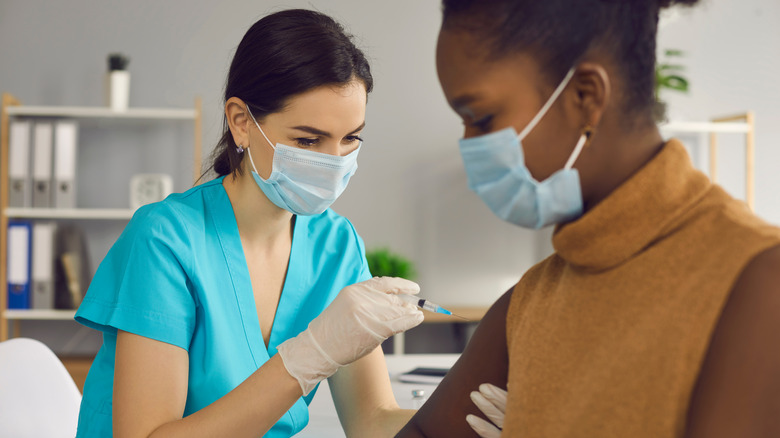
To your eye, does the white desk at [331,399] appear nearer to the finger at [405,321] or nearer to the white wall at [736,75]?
the finger at [405,321]

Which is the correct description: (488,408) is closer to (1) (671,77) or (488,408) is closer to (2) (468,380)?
(2) (468,380)

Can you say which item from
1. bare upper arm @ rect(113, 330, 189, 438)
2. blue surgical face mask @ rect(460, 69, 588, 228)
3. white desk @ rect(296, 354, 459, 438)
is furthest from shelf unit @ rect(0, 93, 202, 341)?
blue surgical face mask @ rect(460, 69, 588, 228)

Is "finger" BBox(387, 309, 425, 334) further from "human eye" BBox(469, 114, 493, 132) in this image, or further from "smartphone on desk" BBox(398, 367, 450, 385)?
"smartphone on desk" BBox(398, 367, 450, 385)

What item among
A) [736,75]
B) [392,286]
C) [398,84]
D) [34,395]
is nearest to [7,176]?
[398,84]

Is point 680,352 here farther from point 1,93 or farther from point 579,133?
point 1,93

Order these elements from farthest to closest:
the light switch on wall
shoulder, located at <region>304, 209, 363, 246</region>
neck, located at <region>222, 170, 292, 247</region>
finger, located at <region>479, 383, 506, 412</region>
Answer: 1. the light switch on wall
2. shoulder, located at <region>304, 209, 363, 246</region>
3. neck, located at <region>222, 170, 292, 247</region>
4. finger, located at <region>479, 383, 506, 412</region>

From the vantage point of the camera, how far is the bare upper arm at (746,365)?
1.57 ft

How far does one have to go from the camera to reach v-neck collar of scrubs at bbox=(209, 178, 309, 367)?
49.0 inches

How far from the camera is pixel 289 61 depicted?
1.15 metres

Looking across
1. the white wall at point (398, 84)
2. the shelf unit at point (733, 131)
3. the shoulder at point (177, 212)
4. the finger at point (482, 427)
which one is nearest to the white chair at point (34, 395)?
the shoulder at point (177, 212)

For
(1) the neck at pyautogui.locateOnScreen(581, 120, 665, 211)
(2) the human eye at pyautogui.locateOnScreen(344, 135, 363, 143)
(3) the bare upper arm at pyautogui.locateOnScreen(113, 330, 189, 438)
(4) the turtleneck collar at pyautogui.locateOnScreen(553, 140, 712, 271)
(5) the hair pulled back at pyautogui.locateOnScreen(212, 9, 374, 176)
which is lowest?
(3) the bare upper arm at pyautogui.locateOnScreen(113, 330, 189, 438)

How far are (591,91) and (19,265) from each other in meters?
2.79

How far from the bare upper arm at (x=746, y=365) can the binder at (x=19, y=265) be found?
2.86 meters

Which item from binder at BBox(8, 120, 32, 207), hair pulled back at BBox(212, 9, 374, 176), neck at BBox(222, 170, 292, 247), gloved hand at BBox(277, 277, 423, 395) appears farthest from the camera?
binder at BBox(8, 120, 32, 207)
